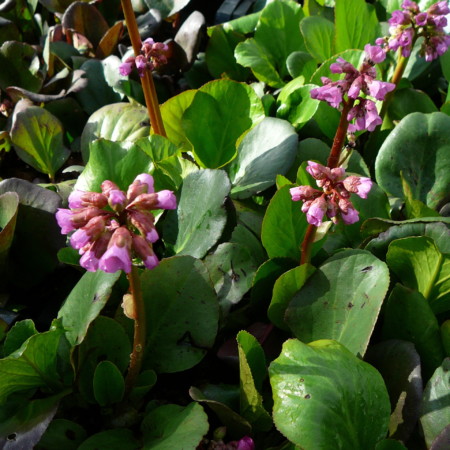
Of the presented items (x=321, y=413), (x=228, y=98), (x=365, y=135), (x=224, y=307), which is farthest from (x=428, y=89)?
(x=321, y=413)

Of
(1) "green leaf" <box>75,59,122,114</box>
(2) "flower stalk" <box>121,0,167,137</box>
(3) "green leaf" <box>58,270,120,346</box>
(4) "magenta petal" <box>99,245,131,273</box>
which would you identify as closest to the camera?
(4) "magenta petal" <box>99,245,131,273</box>

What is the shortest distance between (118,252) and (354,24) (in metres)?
0.99

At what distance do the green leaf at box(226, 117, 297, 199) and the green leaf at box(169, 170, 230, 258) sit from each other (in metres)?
0.12

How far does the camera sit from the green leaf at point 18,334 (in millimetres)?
803

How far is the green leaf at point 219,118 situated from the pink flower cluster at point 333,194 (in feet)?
1.37

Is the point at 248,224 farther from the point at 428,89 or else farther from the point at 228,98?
the point at 428,89

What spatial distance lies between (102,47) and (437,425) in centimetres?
125

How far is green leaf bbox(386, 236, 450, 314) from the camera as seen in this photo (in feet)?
2.62

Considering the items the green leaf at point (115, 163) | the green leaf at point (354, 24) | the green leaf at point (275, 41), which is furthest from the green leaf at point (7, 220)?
the green leaf at point (354, 24)

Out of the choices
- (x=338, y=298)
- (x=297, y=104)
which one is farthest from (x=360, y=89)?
(x=297, y=104)

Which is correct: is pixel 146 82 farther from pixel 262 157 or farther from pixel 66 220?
pixel 66 220

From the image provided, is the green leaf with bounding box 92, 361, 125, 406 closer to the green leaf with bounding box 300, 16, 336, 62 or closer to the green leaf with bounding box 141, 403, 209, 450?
the green leaf with bounding box 141, 403, 209, 450

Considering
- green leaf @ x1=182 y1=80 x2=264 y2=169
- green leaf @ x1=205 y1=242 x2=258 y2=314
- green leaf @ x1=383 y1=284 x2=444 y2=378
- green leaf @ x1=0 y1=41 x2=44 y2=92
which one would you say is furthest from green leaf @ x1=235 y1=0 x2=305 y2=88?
green leaf @ x1=383 y1=284 x2=444 y2=378

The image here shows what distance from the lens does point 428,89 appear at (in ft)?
4.76
